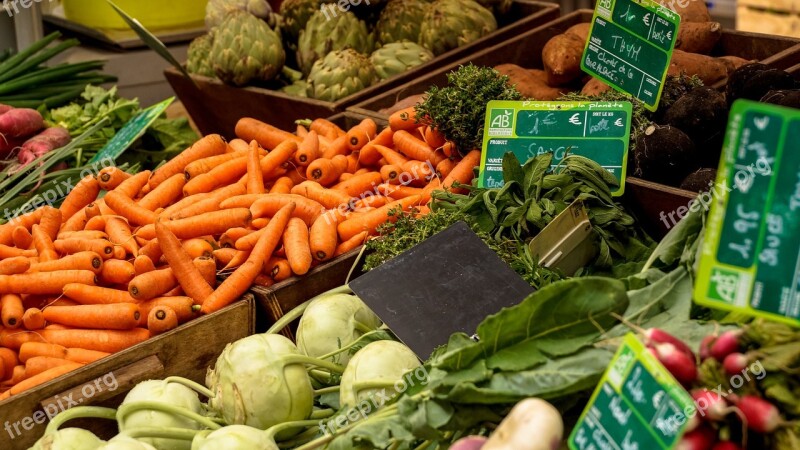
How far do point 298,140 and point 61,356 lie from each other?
4.02 ft

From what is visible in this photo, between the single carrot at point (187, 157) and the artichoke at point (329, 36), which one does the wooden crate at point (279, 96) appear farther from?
the single carrot at point (187, 157)

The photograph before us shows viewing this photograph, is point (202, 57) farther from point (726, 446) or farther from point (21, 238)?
point (726, 446)

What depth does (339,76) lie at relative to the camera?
140 inches

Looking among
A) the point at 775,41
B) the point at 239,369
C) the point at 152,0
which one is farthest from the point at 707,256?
the point at 152,0

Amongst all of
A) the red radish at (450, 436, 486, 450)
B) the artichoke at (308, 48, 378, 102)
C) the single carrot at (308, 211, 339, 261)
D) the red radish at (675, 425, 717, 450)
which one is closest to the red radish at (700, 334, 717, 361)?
the red radish at (675, 425, 717, 450)

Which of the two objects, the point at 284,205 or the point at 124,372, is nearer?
the point at 124,372

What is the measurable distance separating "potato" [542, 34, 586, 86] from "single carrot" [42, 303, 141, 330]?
1801 millimetres

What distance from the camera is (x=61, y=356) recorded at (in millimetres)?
2305

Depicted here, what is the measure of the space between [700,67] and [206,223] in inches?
69.4

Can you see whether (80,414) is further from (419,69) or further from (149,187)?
(419,69)

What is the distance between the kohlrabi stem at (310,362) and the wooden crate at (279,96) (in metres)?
1.74

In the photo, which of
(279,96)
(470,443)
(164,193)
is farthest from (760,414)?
(279,96)

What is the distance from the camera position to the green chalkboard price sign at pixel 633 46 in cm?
243

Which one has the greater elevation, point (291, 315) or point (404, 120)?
point (404, 120)
